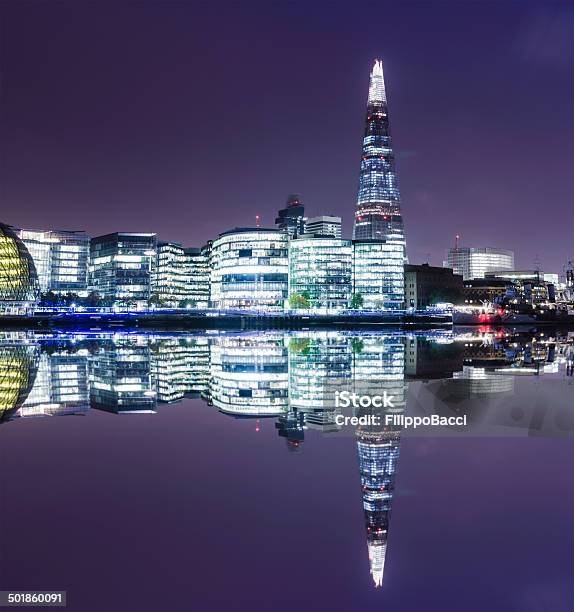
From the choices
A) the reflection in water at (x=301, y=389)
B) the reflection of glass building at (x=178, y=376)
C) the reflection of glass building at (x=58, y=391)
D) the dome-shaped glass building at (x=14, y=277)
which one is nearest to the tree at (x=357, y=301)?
the dome-shaped glass building at (x=14, y=277)

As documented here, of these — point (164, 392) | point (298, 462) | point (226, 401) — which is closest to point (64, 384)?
point (164, 392)

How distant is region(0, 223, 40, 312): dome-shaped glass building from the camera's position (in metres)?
152

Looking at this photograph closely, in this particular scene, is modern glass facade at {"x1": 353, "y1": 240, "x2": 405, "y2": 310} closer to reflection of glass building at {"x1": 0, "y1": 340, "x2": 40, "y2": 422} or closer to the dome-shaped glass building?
the dome-shaped glass building

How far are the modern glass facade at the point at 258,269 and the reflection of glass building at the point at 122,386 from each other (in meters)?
145

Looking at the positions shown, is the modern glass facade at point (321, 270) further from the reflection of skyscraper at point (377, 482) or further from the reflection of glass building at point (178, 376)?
the reflection of skyscraper at point (377, 482)

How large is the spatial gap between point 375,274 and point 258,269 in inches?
1354

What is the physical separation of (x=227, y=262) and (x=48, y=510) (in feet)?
582

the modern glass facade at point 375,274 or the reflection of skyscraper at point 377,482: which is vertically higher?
the modern glass facade at point 375,274

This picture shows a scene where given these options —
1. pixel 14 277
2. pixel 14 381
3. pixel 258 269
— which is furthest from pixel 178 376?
pixel 258 269

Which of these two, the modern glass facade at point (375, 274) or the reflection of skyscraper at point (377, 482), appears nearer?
the reflection of skyscraper at point (377, 482)

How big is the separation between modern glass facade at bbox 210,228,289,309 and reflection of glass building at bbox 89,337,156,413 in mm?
145031

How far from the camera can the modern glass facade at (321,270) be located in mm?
181750

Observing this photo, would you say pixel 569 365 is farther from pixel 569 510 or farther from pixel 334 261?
pixel 334 261

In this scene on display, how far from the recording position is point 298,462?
1112 centimetres
